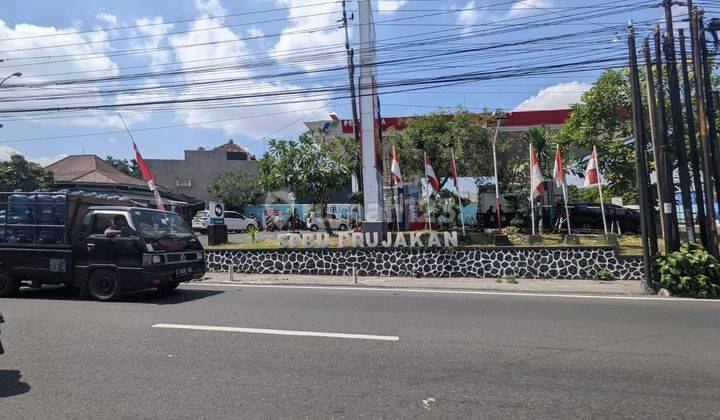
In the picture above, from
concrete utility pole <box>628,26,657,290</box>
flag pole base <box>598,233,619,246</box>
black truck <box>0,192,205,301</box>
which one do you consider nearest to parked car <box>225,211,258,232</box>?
black truck <box>0,192,205,301</box>

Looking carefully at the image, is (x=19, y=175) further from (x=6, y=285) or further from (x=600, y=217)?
(x=600, y=217)

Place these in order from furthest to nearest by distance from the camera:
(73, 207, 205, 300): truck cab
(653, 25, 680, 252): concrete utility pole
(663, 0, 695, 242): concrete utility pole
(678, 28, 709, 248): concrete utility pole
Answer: (678, 28, 709, 248): concrete utility pole
(663, 0, 695, 242): concrete utility pole
(653, 25, 680, 252): concrete utility pole
(73, 207, 205, 300): truck cab

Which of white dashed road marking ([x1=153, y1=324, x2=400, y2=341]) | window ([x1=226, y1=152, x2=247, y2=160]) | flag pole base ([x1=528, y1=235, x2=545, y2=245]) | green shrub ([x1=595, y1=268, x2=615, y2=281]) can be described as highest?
window ([x1=226, y1=152, x2=247, y2=160])

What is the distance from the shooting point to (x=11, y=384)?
472cm

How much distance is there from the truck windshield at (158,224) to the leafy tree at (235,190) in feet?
99.1

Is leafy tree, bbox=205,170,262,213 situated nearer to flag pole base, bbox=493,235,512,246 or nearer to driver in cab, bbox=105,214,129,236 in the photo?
flag pole base, bbox=493,235,512,246

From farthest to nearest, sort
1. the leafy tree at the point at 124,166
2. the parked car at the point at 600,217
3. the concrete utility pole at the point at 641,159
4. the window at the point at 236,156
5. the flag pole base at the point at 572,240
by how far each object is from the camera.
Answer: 1. the leafy tree at the point at 124,166
2. the window at the point at 236,156
3. the parked car at the point at 600,217
4. the flag pole base at the point at 572,240
5. the concrete utility pole at the point at 641,159

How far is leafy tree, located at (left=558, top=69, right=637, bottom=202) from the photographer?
755 inches

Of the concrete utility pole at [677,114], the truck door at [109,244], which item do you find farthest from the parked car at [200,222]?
the concrete utility pole at [677,114]

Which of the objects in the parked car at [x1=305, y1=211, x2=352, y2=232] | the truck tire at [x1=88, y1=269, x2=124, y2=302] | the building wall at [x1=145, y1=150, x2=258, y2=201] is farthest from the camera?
the building wall at [x1=145, y1=150, x2=258, y2=201]

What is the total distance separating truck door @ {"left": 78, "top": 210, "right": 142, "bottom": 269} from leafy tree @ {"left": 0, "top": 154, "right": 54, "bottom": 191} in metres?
A: 25.0

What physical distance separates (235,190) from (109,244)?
32.2 meters

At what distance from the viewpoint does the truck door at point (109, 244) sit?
921 cm

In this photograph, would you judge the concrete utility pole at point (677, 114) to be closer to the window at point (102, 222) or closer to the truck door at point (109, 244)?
the truck door at point (109, 244)
